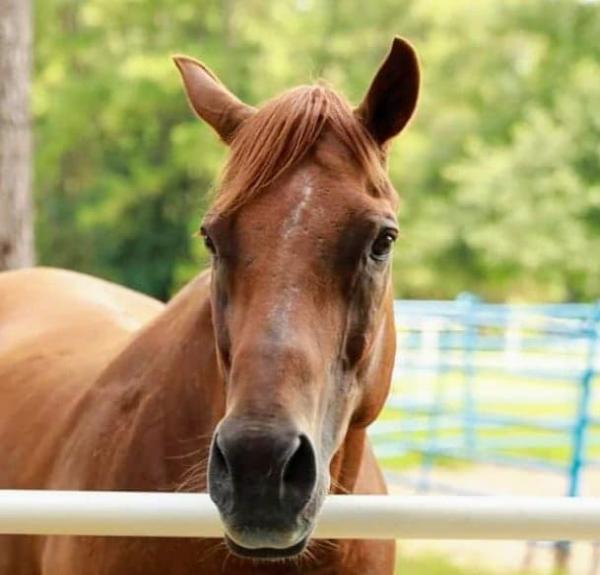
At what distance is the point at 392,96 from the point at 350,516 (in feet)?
3.11

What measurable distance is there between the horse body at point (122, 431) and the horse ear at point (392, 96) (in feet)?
1.93

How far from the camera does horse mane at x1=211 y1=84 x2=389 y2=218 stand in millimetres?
2125

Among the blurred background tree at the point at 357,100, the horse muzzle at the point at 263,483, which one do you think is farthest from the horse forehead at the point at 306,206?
the blurred background tree at the point at 357,100

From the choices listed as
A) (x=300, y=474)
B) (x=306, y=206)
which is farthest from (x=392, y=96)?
(x=300, y=474)

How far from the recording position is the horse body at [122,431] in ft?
7.95

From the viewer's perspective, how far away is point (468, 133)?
1021 inches

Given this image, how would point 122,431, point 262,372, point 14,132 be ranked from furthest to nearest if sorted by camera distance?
point 14,132 < point 122,431 < point 262,372

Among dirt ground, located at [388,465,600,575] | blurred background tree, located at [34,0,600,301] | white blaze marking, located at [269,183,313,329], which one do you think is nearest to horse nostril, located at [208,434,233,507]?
white blaze marking, located at [269,183,313,329]

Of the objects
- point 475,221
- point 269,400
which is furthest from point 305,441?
point 475,221

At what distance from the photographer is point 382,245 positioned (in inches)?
84.5

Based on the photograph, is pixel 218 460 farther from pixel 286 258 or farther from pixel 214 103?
pixel 214 103

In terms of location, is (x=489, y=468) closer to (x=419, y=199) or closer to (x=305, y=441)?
(x=305, y=441)

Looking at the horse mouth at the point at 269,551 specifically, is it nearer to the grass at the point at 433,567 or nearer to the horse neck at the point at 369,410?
the horse neck at the point at 369,410

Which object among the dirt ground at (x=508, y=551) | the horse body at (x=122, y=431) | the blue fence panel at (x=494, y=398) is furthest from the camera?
the blue fence panel at (x=494, y=398)
